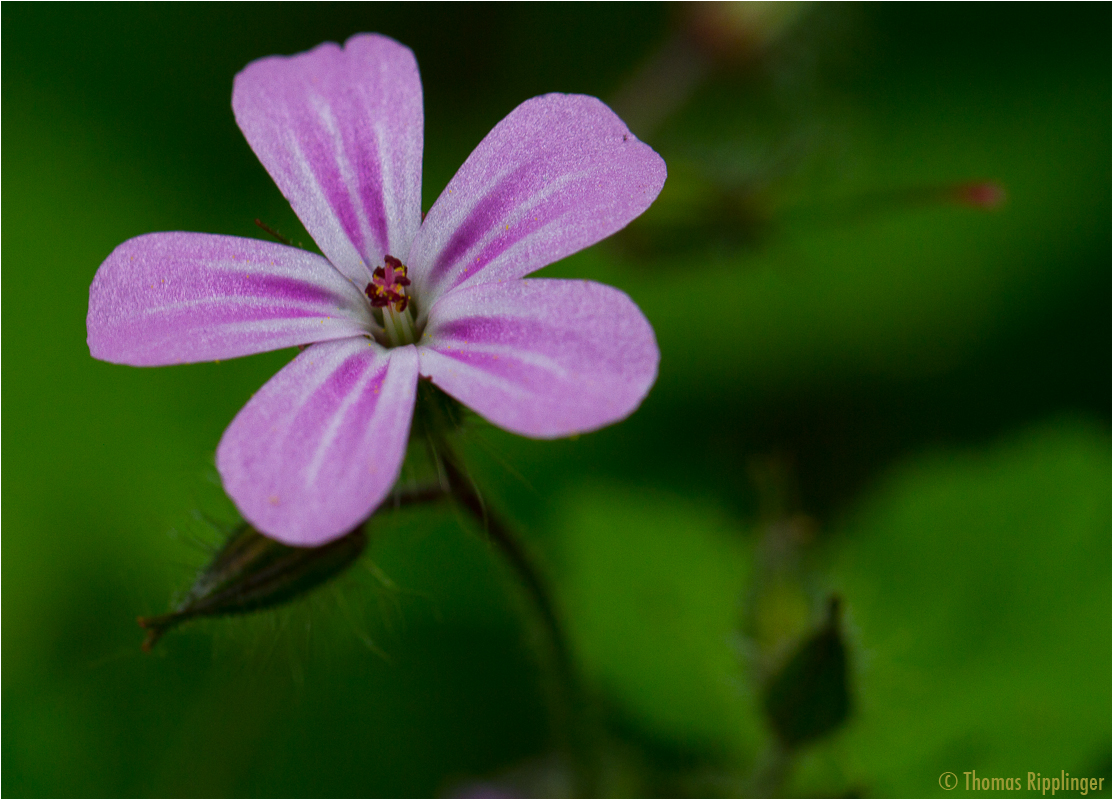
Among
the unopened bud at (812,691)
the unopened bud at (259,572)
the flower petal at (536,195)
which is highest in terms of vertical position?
the flower petal at (536,195)

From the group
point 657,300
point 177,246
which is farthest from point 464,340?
point 657,300

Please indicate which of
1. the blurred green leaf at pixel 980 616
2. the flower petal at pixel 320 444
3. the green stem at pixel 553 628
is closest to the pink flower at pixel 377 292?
the flower petal at pixel 320 444

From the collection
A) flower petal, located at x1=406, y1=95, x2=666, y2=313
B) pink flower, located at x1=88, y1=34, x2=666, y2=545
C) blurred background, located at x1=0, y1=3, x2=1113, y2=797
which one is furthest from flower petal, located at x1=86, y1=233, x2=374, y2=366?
blurred background, located at x1=0, y1=3, x2=1113, y2=797

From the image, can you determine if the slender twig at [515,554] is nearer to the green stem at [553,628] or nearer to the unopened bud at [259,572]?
the green stem at [553,628]

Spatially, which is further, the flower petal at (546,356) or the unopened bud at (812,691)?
the unopened bud at (812,691)

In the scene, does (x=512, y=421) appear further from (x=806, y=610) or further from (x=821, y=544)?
(x=821, y=544)

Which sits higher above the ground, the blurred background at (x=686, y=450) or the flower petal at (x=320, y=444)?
the blurred background at (x=686, y=450)

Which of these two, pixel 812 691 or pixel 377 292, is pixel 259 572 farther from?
pixel 812 691
